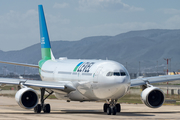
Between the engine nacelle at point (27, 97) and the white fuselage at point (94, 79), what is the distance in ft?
13.1

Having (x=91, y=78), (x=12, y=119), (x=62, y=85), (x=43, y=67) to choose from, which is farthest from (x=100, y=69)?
(x=43, y=67)

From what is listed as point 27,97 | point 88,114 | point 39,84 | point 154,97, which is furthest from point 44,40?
point 154,97

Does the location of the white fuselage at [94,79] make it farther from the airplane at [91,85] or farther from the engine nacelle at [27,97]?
the engine nacelle at [27,97]

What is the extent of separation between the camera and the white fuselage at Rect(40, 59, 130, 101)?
3000 cm

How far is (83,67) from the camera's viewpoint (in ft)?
113

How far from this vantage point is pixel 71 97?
34.9 m

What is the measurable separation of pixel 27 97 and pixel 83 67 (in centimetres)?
560

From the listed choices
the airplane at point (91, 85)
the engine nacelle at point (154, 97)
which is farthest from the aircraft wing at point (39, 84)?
the engine nacelle at point (154, 97)

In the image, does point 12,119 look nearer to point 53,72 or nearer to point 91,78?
point 91,78

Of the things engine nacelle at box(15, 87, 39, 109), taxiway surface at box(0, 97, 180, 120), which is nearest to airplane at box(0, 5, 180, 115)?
engine nacelle at box(15, 87, 39, 109)

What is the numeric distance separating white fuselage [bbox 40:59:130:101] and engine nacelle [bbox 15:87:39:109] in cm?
400

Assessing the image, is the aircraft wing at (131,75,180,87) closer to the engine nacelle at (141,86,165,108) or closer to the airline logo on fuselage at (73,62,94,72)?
the engine nacelle at (141,86,165,108)

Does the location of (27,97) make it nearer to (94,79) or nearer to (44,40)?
(94,79)

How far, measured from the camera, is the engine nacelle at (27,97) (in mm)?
31114
